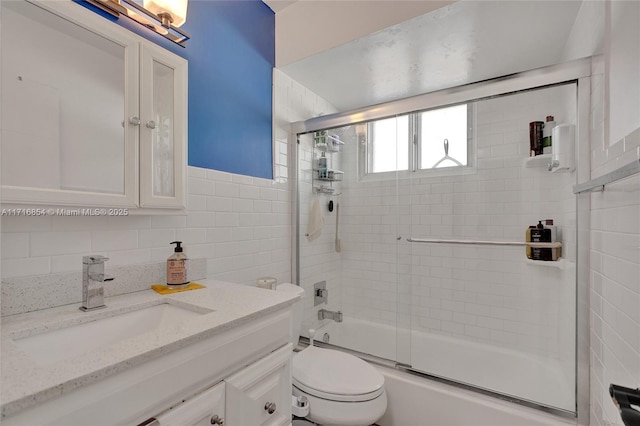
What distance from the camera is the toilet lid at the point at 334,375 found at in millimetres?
1344

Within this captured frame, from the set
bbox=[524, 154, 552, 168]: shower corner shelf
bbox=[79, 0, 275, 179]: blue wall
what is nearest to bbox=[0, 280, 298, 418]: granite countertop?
bbox=[79, 0, 275, 179]: blue wall

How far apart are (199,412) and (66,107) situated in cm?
105

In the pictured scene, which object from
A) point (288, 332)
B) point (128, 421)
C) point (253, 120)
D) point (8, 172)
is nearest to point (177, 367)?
point (128, 421)

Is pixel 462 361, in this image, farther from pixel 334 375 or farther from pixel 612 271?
pixel 612 271

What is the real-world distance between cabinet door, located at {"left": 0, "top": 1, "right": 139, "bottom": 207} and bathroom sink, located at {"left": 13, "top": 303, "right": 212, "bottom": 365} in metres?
0.39

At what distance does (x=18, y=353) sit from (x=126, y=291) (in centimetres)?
52

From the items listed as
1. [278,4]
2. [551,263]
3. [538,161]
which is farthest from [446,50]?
[551,263]

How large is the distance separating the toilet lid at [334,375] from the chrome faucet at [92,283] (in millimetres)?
963

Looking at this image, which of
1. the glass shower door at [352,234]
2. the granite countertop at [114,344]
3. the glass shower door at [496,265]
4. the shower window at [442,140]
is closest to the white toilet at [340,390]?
the granite countertop at [114,344]

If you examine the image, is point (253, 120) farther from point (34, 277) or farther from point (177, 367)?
point (177, 367)

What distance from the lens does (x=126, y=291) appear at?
1.14 meters

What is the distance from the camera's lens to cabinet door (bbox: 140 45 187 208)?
1108mm

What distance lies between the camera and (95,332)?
2.94 ft

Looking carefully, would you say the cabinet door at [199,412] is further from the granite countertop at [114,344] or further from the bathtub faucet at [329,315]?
the bathtub faucet at [329,315]
